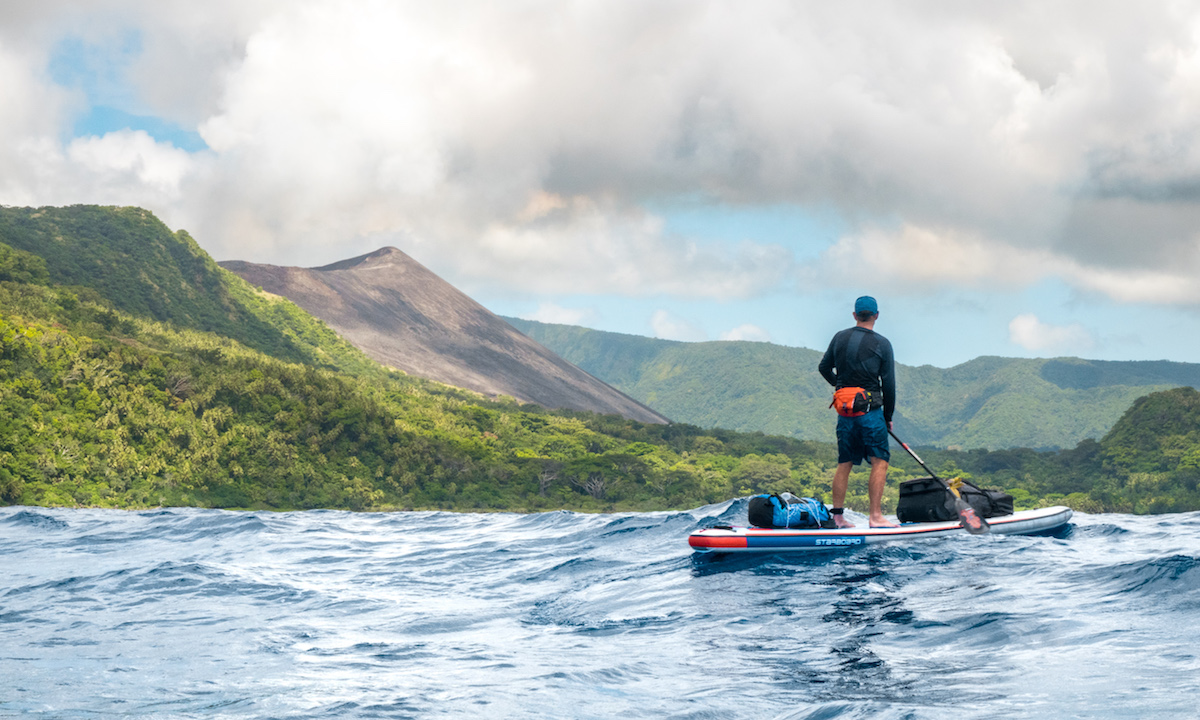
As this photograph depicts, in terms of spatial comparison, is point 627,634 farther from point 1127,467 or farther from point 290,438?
point 1127,467

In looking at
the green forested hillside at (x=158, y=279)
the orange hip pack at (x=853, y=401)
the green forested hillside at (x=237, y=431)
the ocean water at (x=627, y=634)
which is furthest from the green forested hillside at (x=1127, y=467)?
Result: the green forested hillside at (x=158, y=279)

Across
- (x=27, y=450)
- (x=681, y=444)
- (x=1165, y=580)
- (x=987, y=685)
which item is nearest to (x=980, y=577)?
(x=1165, y=580)

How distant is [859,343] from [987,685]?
6.27m

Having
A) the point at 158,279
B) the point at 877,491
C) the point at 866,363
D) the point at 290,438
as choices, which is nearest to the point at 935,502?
the point at 877,491

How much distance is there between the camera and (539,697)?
700 cm

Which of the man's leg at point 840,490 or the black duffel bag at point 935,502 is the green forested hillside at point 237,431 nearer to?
the man's leg at point 840,490

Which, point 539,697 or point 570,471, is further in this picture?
point 570,471

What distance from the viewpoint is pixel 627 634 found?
9250 mm

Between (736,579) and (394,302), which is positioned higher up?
(394,302)

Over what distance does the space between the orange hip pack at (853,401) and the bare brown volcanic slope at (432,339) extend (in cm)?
13681

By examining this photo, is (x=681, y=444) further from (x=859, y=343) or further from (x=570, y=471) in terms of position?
(x=859, y=343)

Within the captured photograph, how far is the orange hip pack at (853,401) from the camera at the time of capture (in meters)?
12.3

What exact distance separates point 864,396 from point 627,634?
4.91 metres

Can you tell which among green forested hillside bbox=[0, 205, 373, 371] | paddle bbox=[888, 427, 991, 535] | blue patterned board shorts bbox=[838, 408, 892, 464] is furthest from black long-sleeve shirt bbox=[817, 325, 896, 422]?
green forested hillside bbox=[0, 205, 373, 371]
